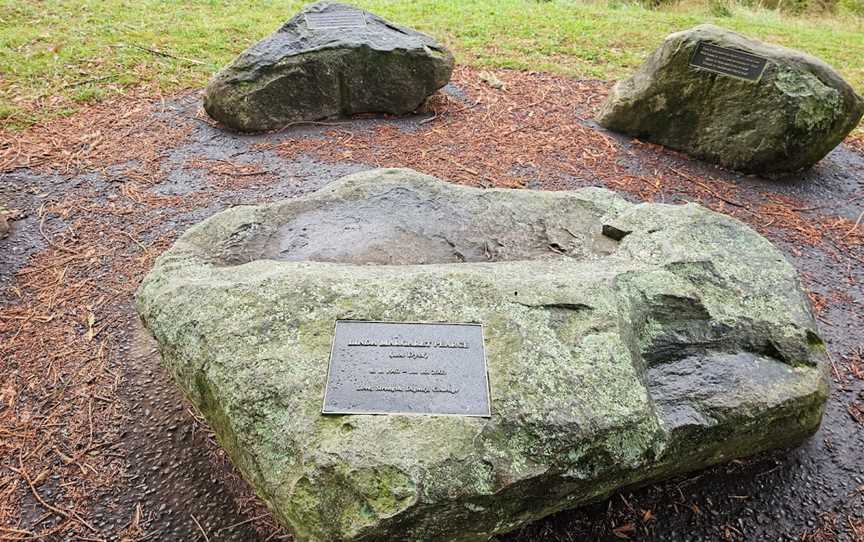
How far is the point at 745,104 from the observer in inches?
217

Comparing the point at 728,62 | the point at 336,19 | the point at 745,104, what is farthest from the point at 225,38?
the point at 745,104

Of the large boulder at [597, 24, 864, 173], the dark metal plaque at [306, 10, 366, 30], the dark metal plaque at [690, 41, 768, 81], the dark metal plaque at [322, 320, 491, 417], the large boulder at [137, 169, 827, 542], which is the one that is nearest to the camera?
the large boulder at [137, 169, 827, 542]

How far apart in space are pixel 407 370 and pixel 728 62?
4860 mm

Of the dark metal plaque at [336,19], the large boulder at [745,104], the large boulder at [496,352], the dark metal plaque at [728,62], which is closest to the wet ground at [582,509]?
the large boulder at [496,352]

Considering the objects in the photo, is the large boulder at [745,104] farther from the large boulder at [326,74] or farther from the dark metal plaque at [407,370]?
the dark metal plaque at [407,370]

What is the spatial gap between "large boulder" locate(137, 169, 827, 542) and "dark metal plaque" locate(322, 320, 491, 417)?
1.9 inches

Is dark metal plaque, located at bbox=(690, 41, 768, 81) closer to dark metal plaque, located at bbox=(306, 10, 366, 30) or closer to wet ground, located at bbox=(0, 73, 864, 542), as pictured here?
wet ground, located at bbox=(0, 73, 864, 542)

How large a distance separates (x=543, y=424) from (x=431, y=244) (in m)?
1.36

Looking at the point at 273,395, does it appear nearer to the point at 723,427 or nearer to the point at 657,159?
the point at 723,427

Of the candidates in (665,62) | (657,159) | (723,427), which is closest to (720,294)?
(723,427)

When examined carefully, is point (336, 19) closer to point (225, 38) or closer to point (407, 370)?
point (225, 38)

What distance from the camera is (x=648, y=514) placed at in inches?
104

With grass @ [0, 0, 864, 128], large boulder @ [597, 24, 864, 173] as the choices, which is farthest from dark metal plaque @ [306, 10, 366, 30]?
large boulder @ [597, 24, 864, 173]

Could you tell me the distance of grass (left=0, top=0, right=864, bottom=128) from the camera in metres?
6.76
